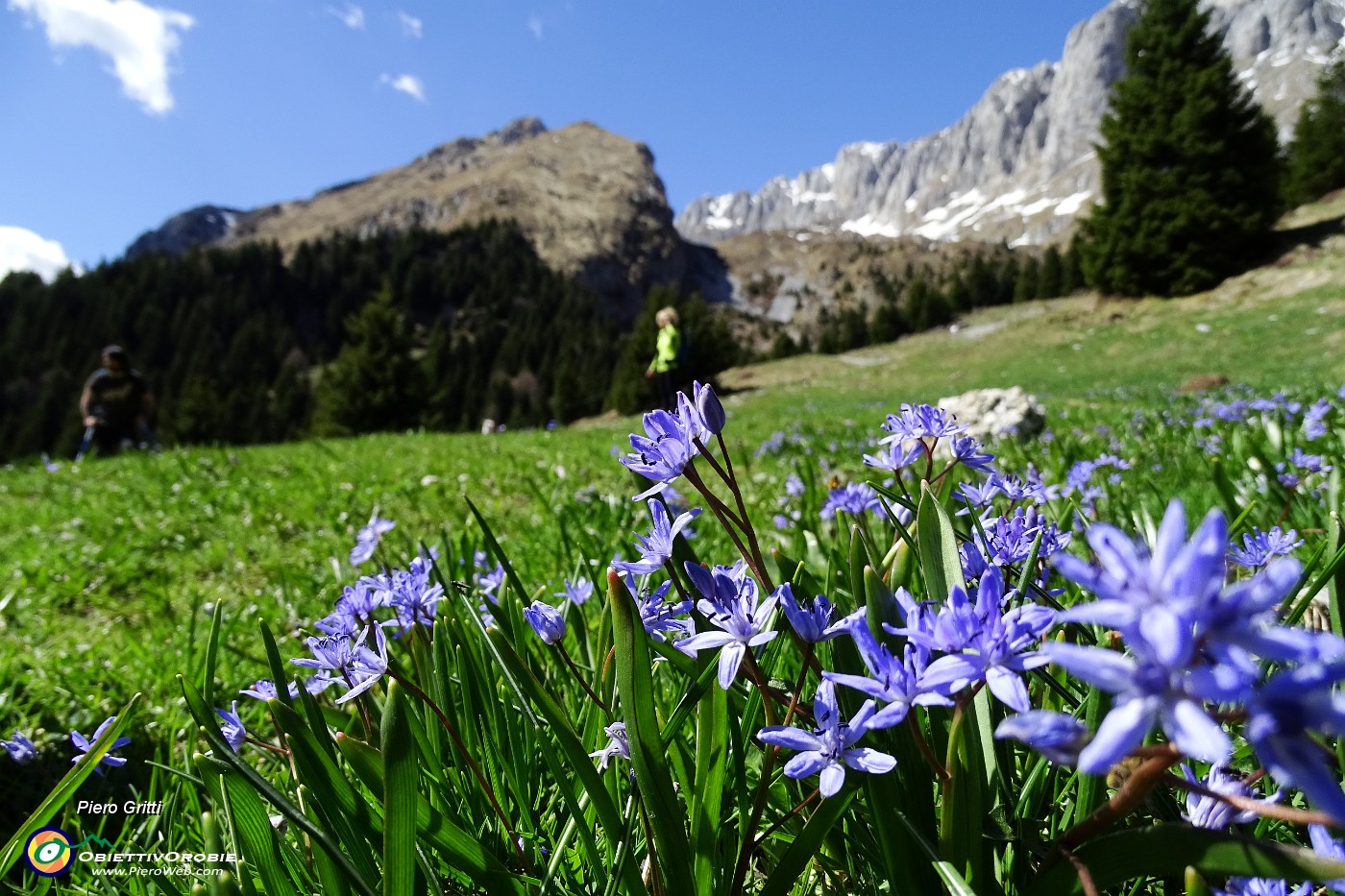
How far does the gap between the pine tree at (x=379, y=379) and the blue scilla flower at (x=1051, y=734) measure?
39.3 metres

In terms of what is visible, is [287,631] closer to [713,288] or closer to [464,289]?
[464,289]

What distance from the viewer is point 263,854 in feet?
3.05

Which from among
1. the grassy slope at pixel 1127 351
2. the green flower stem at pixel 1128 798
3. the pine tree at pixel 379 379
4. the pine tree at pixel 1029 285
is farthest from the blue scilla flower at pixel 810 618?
the pine tree at pixel 1029 285

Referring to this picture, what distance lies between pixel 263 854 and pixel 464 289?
127700mm

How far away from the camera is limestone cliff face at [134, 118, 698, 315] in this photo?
486ft

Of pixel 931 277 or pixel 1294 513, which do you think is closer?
pixel 1294 513

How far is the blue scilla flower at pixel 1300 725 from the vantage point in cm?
39

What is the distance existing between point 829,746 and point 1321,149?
56.0m

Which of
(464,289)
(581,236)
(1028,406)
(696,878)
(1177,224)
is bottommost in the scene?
(1028,406)

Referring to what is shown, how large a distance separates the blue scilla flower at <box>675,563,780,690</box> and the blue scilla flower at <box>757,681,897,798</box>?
0.25 ft

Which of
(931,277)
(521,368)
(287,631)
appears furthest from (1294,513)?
(931,277)

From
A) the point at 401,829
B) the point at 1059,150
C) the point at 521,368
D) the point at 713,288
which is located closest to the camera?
the point at 401,829

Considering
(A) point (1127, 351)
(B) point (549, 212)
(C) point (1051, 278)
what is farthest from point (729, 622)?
(B) point (549, 212)

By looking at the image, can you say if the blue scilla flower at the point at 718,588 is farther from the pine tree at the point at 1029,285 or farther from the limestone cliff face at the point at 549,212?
the limestone cliff face at the point at 549,212
